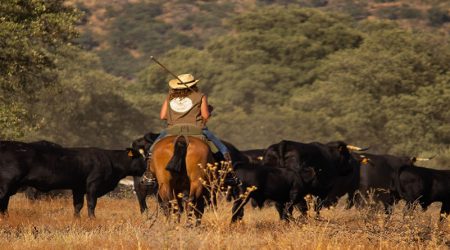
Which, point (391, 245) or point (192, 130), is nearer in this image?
point (391, 245)

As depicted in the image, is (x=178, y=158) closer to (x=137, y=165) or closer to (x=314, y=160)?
(x=314, y=160)

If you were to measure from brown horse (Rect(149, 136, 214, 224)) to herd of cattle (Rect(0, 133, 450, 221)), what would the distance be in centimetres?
207

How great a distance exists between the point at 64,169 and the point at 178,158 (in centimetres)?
470

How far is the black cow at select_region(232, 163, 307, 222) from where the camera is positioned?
51.1 ft

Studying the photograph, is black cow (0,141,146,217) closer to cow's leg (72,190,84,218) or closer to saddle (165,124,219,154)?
cow's leg (72,190,84,218)

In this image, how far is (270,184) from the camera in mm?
15750

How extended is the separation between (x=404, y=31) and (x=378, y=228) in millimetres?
49428

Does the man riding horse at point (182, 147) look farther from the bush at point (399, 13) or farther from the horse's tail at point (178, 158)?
the bush at point (399, 13)

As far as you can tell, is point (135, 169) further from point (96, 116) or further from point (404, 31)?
point (404, 31)

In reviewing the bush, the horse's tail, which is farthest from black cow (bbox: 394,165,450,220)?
the bush

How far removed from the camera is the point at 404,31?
2328 inches

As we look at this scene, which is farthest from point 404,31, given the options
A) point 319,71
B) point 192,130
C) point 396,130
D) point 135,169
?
point 192,130

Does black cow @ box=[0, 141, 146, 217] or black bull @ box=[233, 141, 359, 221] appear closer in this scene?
black cow @ box=[0, 141, 146, 217]

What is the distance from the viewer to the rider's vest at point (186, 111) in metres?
13.4
